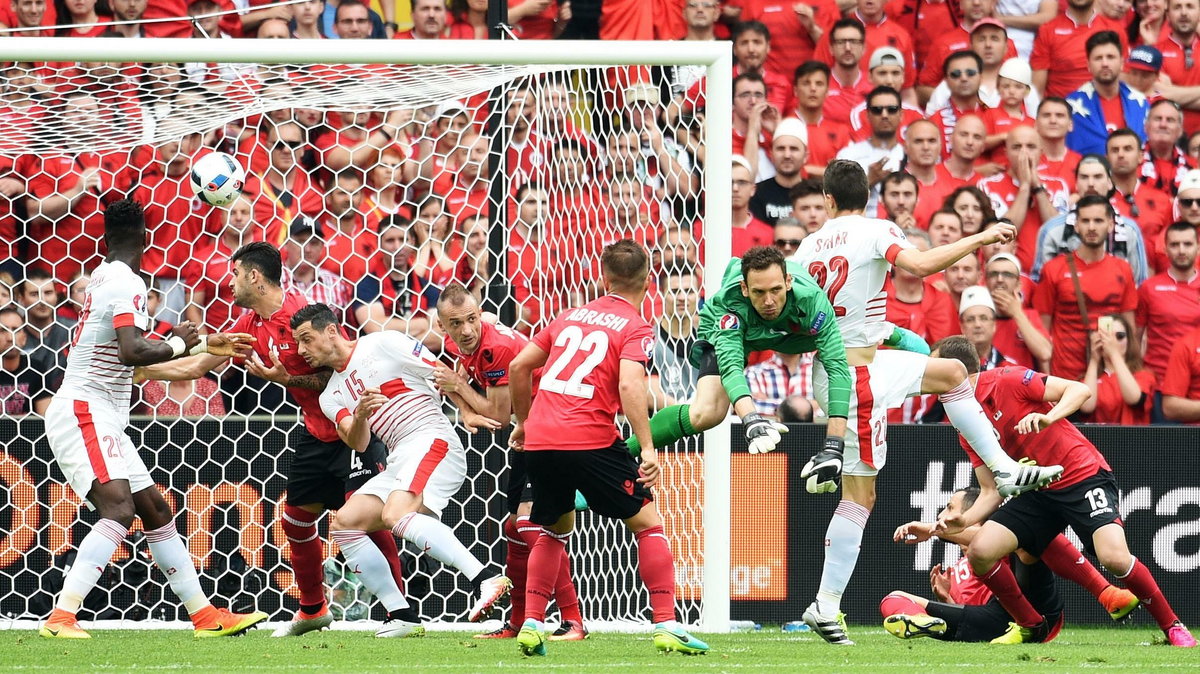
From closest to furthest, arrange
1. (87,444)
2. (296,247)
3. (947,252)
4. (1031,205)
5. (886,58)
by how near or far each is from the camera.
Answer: (947,252) → (87,444) → (296,247) → (1031,205) → (886,58)

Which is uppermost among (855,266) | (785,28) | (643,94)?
(785,28)

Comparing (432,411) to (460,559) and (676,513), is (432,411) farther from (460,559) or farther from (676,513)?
(676,513)

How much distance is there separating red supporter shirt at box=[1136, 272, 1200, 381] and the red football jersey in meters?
5.45

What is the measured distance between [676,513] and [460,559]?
1939mm

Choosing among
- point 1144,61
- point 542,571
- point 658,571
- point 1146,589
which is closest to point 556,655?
point 542,571

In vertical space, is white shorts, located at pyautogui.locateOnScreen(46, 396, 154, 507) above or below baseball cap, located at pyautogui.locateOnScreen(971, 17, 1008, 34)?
below

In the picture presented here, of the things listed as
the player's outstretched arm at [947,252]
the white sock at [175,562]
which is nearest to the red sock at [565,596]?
the white sock at [175,562]

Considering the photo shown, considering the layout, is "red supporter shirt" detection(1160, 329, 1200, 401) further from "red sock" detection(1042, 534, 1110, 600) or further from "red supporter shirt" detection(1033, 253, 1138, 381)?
"red sock" detection(1042, 534, 1110, 600)

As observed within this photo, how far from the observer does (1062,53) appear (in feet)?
40.2

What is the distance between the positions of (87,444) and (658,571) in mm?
2918

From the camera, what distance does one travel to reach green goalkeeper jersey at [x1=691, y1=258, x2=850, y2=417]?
266 inches

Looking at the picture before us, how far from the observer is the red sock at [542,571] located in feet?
21.1

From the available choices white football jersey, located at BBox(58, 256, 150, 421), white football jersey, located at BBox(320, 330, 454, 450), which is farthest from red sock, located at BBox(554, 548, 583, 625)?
white football jersey, located at BBox(58, 256, 150, 421)

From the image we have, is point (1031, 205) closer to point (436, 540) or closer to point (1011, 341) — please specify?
point (1011, 341)
